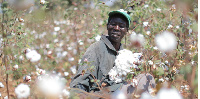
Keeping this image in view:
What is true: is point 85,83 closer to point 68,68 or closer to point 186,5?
point 186,5

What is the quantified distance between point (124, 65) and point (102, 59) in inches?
8.3

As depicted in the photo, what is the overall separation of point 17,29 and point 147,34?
1222mm

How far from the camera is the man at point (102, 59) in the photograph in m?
1.39

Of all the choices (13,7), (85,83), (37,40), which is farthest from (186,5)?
(37,40)

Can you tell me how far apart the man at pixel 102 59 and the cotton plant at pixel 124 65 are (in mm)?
70

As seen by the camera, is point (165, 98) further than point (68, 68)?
Answer: No

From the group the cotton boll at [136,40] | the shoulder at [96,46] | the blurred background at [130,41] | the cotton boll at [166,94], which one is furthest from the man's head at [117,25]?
the cotton boll at [166,94]

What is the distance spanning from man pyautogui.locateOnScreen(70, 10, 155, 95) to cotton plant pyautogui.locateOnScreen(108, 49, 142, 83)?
70 mm

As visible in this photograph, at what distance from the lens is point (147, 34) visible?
214 centimetres

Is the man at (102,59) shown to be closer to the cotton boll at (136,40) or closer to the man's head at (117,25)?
the man's head at (117,25)

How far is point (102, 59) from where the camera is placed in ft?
5.11

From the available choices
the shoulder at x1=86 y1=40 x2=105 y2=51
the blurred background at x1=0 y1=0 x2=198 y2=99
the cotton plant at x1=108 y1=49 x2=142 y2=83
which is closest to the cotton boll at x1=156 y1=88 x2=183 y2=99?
the blurred background at x1=0 y1=0 x2=198 y2=99

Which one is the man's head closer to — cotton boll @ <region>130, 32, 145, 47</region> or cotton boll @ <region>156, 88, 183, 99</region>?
cotton boll @ <region>130, 32, 145, 47</region>

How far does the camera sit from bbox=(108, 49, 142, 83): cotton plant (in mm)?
1361
